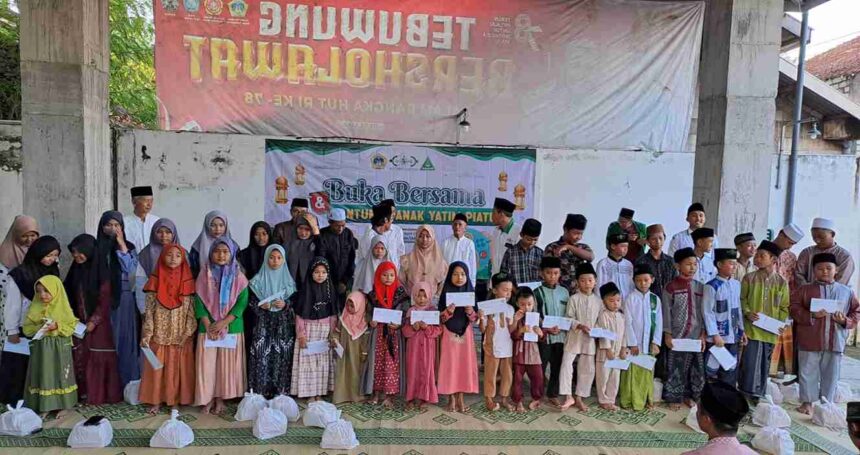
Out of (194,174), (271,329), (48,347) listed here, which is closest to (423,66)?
(194,174)

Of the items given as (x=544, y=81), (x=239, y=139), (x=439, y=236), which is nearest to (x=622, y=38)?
(x=544, y=81)

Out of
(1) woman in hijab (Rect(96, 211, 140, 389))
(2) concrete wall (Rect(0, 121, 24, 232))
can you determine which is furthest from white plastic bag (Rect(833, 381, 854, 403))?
(2) concrete wall (Rect(0, 121, 24, 232))

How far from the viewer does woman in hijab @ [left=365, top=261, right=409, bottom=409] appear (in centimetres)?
390

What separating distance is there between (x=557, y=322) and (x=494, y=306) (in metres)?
0.52

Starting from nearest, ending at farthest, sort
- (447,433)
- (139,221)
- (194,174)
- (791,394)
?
(447,433), (791,394), (139,221), (194,174)

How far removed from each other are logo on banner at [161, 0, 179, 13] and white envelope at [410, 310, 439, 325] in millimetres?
5386

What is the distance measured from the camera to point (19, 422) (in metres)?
3.31

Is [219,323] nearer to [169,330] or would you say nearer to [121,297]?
[169,330]

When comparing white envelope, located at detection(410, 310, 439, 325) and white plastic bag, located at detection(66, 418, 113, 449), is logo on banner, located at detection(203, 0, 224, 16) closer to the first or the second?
white envelope, located at detection(410, 310, 439, 325)

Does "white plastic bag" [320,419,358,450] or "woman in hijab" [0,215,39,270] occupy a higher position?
"woman in hijab" [0,215,39,270]

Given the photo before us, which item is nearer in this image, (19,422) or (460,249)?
(19,422)

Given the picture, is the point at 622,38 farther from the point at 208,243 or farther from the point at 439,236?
the point at 208,243

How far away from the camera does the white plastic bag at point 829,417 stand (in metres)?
3.86

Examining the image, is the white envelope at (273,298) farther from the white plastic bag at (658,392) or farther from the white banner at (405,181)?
the white banner at (405,181)
